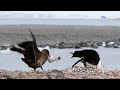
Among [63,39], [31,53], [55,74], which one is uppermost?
[63,39]

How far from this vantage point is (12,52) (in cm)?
1015

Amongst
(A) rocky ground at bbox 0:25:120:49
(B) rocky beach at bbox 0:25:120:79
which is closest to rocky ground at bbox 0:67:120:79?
(B) rocky beach at bbox 0:25:120:79

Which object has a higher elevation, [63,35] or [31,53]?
[63,35]

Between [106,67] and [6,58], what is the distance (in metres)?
1.05

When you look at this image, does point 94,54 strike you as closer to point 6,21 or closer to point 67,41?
point 67,41

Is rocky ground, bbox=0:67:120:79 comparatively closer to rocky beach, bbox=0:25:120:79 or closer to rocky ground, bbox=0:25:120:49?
rocky beach, bbox=0:25:120:79

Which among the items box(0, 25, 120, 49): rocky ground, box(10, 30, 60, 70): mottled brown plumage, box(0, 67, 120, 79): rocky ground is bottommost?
box(0, 67, 120, 79): rocky ground

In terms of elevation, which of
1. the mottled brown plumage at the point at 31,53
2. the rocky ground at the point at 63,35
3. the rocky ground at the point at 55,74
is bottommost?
the rocky ground at the point at 55,74

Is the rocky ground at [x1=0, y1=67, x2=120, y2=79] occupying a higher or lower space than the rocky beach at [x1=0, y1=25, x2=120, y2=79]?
lower

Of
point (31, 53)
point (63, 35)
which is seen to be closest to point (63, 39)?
point (63, 35)

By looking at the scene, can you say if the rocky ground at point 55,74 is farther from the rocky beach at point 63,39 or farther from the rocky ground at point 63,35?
the rocky ground at point 63,35

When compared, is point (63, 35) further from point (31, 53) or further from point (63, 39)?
point (31, 53)

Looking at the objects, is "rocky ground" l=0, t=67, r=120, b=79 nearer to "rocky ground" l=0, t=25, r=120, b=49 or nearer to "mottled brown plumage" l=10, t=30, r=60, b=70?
"mottled brown plumage" l=10, t=30, r=60, b=70

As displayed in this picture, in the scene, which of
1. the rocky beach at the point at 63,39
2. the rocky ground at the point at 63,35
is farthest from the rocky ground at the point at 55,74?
the rocky ground at the point at 63,35
